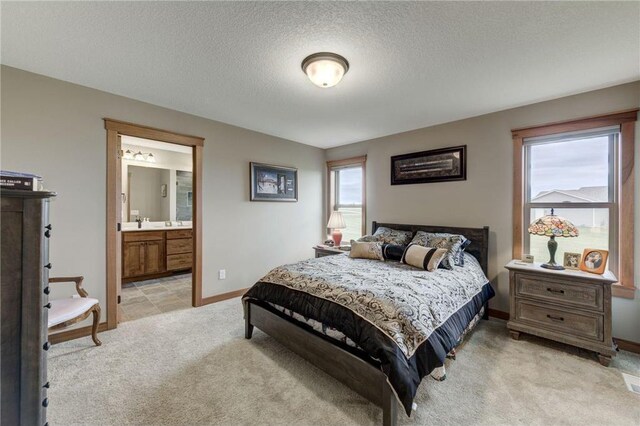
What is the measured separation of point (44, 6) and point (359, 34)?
1980 mm

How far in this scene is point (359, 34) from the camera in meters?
1.86

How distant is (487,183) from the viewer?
331cm

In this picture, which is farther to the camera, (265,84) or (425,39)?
(265,84)

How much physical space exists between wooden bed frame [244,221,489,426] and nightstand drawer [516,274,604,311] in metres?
1.95

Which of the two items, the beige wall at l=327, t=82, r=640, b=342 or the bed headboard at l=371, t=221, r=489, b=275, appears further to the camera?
the bed headboard at l=371, t=221, r=489, b=275

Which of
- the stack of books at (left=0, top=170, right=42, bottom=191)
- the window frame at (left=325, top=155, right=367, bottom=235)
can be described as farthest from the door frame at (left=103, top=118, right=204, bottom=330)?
the window frame at (left=325, top=155, right=367, bottom=235)

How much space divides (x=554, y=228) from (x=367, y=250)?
1856 millimetres

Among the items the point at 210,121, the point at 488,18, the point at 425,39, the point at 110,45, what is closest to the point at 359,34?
the point at 425,39

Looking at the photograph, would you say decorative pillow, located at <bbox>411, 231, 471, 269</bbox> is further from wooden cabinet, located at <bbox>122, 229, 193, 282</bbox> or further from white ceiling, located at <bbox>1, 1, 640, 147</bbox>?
wooden cabinet, located at <bbox>122, 229, 193, 282</bbox>

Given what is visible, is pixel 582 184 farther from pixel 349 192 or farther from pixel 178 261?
pixel 178 261

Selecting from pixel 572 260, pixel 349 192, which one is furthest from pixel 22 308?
pixel 349 192

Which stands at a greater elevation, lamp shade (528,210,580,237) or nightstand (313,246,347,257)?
lamp shade (528,210,580,237)

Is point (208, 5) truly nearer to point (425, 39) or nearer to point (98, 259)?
point (425, 39)

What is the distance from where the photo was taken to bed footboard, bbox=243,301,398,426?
1.52 metres
